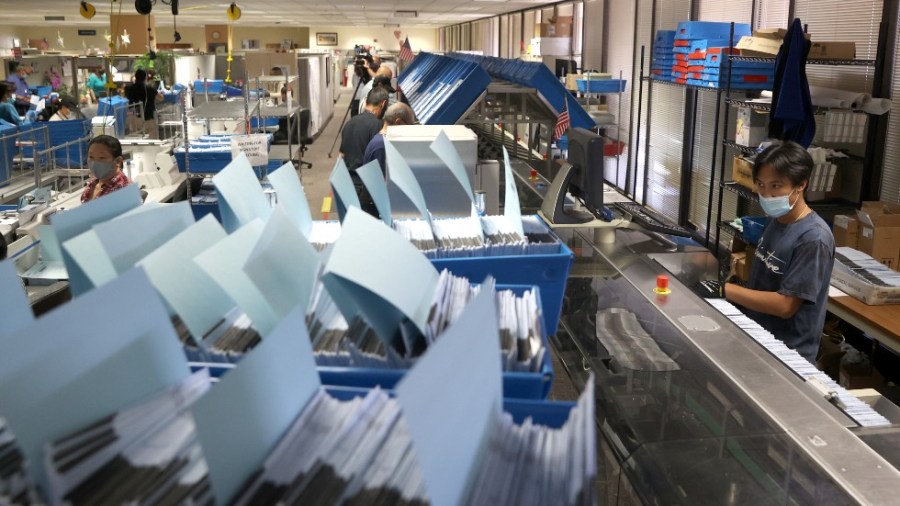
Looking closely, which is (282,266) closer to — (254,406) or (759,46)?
(254,406)

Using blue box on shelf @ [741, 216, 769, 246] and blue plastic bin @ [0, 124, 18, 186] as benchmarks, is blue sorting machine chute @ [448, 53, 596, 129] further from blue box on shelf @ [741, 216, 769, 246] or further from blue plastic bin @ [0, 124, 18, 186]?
blue plastic bin @ [0, 124, 18, 186]

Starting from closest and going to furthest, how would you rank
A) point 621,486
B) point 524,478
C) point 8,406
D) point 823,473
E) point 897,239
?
point 8,406
point 524,478
point 823,473
point 621,486
point 897,239

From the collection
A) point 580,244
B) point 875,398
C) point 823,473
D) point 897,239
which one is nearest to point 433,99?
point 580,244

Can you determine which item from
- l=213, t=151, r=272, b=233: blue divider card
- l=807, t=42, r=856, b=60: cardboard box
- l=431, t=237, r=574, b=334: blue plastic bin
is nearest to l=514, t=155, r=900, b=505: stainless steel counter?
l=431, t=237, r=574, b=334: blue plastic bin

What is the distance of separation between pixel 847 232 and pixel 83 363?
16.9 ft

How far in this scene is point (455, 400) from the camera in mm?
785

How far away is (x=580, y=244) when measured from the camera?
3330 mm

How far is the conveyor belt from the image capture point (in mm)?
1968

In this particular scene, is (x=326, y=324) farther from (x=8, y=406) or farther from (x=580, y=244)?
(x=580, y=244)

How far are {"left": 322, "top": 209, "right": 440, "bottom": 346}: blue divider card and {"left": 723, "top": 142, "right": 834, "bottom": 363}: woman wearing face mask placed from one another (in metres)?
1.90

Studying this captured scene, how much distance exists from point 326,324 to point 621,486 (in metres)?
0.90

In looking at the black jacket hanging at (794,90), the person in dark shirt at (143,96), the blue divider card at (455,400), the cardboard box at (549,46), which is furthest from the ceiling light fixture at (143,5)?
the blue divider card at (455,400)

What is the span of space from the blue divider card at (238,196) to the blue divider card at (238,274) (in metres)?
0.39

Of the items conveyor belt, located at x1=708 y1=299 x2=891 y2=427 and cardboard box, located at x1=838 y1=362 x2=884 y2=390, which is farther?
cardboard box, located at x1=838 y1=362 x2=884 y2=390
